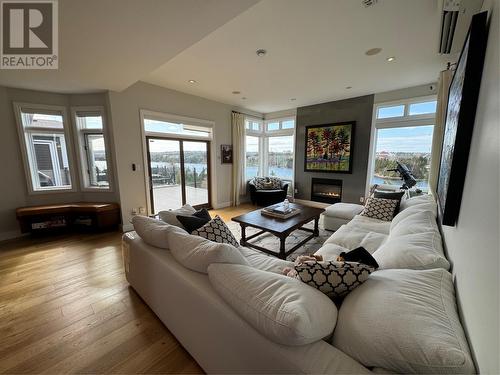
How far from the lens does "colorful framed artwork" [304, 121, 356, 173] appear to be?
195 inches

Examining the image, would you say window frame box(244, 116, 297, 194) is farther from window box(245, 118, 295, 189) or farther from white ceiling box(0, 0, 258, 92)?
white ceiling box(0, 0, 258, 92)

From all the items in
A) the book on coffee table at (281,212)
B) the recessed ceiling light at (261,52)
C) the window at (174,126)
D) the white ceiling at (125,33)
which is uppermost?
the recessed ceiling light at (261,52)

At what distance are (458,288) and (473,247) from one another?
0.30 metres

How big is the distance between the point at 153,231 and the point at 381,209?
2.96 metres

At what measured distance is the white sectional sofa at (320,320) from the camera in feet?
2.33

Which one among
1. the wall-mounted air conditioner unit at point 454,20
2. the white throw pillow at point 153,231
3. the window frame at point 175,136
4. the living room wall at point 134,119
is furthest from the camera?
the window frame at point 175,136

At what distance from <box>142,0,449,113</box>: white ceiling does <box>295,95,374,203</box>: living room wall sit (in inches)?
16.7

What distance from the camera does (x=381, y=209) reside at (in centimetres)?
296

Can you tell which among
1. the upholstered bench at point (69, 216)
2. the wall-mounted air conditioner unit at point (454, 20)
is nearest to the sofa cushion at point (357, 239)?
the wall-mounted air conditioner unit at point (454, 20)

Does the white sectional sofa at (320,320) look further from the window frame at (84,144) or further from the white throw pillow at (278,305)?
the window frame at (84,144)

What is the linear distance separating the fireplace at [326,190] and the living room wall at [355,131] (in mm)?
102

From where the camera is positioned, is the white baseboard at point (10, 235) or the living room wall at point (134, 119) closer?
the white baseboard at point (10, 235)

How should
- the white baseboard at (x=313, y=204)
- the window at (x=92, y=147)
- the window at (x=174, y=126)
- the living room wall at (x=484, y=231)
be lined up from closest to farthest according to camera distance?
1. the living room wall at (x=484, y=231)
2. the window at (x=92, y=147)
3. the window at (x=174, y=126)
4. the white baseboard at (x=313, y=204)

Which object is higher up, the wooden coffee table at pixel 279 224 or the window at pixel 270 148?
the window at pixel 270 148
